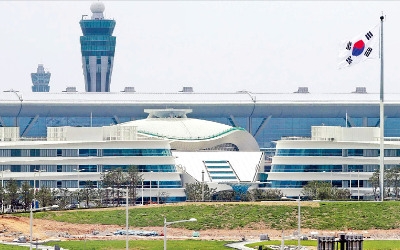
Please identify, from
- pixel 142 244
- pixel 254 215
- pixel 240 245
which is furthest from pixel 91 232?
pixel 240 245

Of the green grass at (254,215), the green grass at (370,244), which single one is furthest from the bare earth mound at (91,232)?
the green grass at (370,244)

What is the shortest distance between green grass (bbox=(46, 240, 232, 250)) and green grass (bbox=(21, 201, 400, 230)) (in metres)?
15.5

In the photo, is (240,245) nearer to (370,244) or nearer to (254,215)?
(370,244)

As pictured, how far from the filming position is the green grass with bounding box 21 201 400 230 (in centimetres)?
17700

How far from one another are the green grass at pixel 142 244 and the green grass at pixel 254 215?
1547 cm

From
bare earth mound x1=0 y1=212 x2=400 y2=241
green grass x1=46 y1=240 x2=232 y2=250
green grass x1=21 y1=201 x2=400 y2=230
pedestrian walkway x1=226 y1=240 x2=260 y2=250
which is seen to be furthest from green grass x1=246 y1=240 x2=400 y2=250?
green grass x1=21 y1=201 x2=400 y2=230

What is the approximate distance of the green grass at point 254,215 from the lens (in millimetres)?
177000

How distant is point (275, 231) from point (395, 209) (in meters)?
15.6

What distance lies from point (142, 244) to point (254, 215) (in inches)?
1056

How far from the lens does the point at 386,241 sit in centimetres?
16362

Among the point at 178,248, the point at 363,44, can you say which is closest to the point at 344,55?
the point at 363,44

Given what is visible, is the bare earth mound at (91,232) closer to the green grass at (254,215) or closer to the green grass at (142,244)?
the green grass at (254,215)

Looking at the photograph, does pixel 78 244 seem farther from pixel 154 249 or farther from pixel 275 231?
pixel 275 231

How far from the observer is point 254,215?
181250mm
